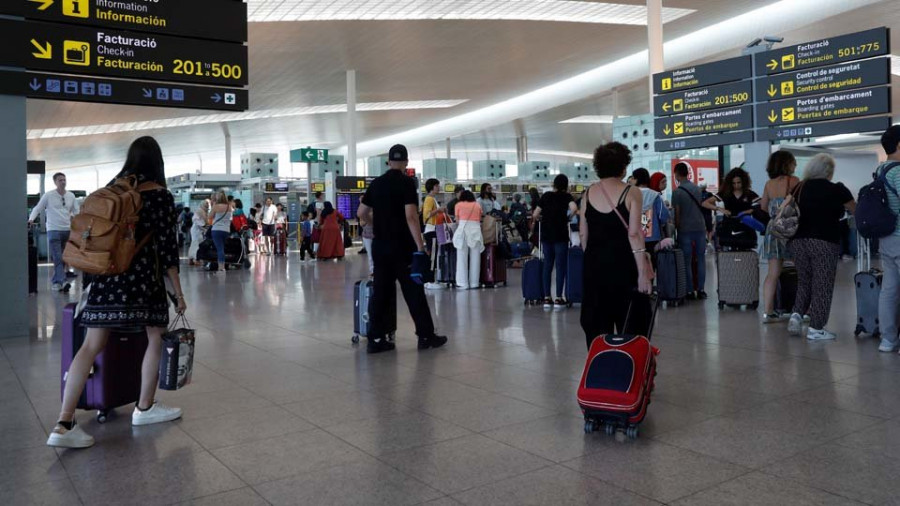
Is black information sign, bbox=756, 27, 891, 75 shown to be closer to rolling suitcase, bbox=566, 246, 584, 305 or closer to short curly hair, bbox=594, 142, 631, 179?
rolling suitcase, bbox=566, 246, 584, 305

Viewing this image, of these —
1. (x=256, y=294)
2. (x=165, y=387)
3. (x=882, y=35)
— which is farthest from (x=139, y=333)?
(x=882, y=35)

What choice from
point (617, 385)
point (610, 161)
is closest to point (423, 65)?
point (610, 161)

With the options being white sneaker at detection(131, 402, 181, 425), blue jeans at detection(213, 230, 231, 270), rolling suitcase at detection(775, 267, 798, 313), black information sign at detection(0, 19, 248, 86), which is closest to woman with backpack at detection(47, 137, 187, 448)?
white sneaker at detection(131, 402, 181, 425)

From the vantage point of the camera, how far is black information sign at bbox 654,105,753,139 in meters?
13.1

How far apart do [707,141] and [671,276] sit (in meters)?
5.95

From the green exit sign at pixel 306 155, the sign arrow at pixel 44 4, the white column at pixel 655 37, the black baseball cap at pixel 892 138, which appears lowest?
the black baseball cap at pixel 892 138

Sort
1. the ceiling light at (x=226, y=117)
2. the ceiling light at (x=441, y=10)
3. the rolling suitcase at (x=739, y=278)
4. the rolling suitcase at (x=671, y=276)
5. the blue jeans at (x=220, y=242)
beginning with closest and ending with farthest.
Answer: the rolling suitcase at (x=739, y=278), the rolling suitcase at (x=671, y=276), the blue jeans at (x=220, y=242), the ceiling light at (x=441, y=10), the ceiling light at (x=226, y=117)

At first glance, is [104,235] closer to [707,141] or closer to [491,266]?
[491,266]

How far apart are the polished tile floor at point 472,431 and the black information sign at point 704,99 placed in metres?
7.18

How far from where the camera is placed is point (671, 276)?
8.79m

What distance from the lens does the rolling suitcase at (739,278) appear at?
8484mm

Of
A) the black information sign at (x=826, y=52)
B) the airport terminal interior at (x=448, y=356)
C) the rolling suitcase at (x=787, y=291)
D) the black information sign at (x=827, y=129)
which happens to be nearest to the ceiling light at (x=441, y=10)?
the airport terminal interior at (x=448, y=356)

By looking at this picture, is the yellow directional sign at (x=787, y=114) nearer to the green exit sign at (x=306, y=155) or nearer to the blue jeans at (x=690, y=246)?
the blue jeans at (x=690, y=246)

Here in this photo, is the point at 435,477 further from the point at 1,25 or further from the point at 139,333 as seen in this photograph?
the point at 1,25
